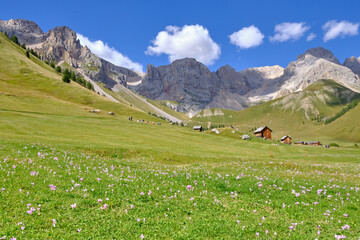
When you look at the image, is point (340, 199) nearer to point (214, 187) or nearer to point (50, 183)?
point (214, 187)

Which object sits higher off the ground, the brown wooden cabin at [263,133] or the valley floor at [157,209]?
the valley floor at [157,209]

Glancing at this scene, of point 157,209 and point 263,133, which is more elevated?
point 157,209

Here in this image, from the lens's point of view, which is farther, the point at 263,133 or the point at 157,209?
the point at 263,133

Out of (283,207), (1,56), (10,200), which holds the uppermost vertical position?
(1,56)

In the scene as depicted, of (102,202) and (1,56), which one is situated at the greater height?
(1,56)

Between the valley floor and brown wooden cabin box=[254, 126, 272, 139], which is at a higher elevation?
the valley floor

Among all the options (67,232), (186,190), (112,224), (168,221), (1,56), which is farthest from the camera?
(1,56)

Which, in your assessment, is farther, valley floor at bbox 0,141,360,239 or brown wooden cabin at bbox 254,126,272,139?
brown wooden cabin at bbox 254,126,272,139

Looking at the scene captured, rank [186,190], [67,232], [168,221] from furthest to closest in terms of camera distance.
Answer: [186,190] < [168,221] < [67,232]

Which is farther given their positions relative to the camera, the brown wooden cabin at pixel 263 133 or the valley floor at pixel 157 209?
the brown wooden cabin at pixel 263 133

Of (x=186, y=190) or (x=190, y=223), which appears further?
(x=186, y=190)

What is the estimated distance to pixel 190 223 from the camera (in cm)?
870

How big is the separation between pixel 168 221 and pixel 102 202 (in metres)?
3.42

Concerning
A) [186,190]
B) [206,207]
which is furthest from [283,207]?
[186,190]
